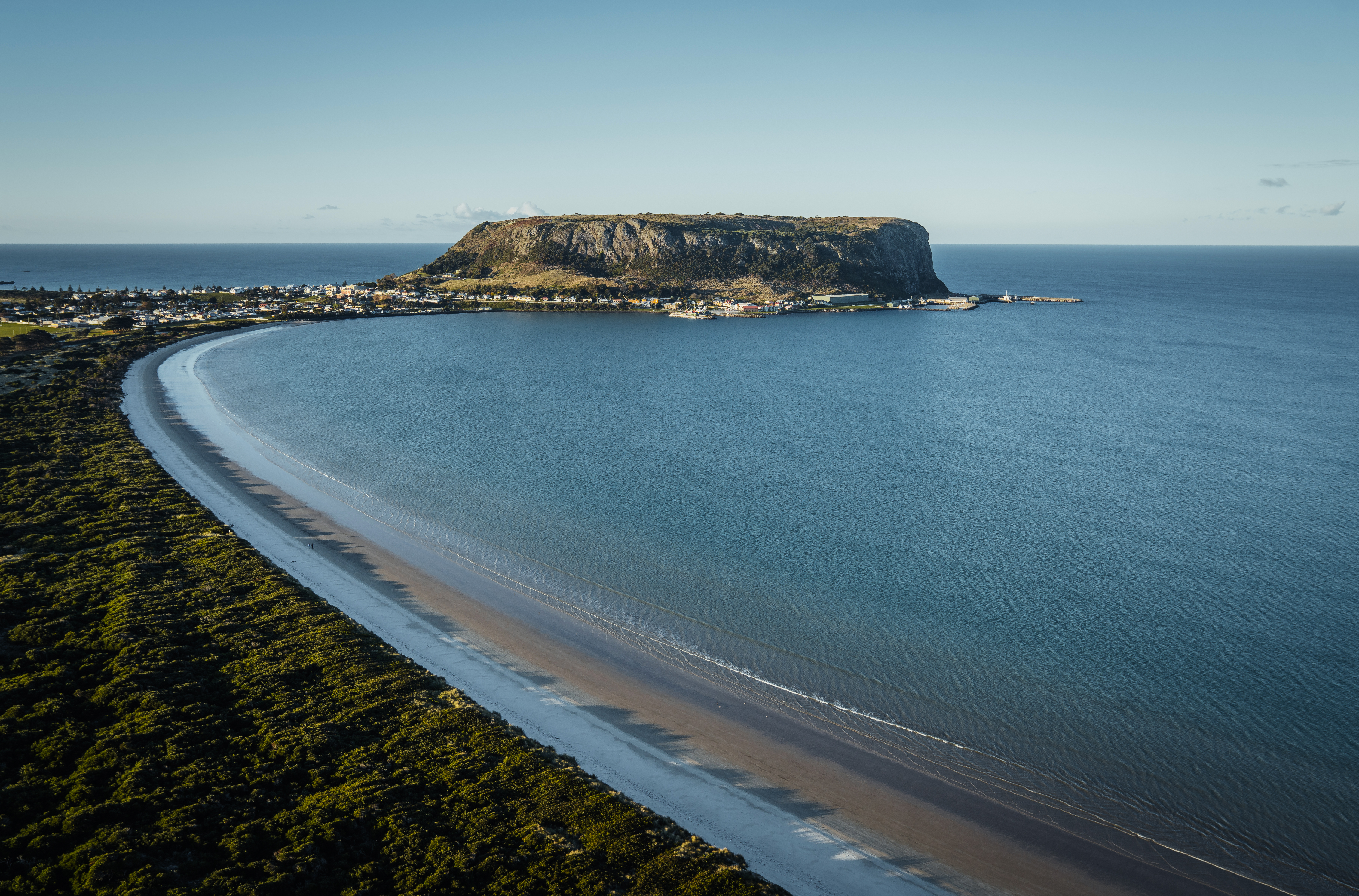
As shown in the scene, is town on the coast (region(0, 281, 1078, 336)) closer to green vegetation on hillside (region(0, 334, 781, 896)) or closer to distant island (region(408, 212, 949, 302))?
distant island (region(408, 212, 949, 302))

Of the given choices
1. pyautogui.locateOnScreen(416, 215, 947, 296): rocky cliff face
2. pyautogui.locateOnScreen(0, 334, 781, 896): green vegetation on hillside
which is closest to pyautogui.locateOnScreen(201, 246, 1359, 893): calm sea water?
pyautogui.locateOnScreen(0, 334, 781, 896): green vegetation on hillside

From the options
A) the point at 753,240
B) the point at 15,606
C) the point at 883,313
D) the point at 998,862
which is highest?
the point at 753,240

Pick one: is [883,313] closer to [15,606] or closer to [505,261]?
[505,261]

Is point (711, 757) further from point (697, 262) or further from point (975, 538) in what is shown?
point (697, 262)

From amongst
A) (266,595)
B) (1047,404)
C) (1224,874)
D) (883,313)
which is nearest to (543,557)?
→ (266,595)

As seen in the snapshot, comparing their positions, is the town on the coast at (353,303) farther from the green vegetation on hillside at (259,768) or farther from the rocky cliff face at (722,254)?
the green vegetation on hillside at (259,768)

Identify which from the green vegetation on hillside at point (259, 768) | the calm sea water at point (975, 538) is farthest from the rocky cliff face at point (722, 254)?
the green vegetation on hillside at point (259, 768)

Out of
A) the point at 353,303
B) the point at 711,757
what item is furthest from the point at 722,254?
the point at 711,757
